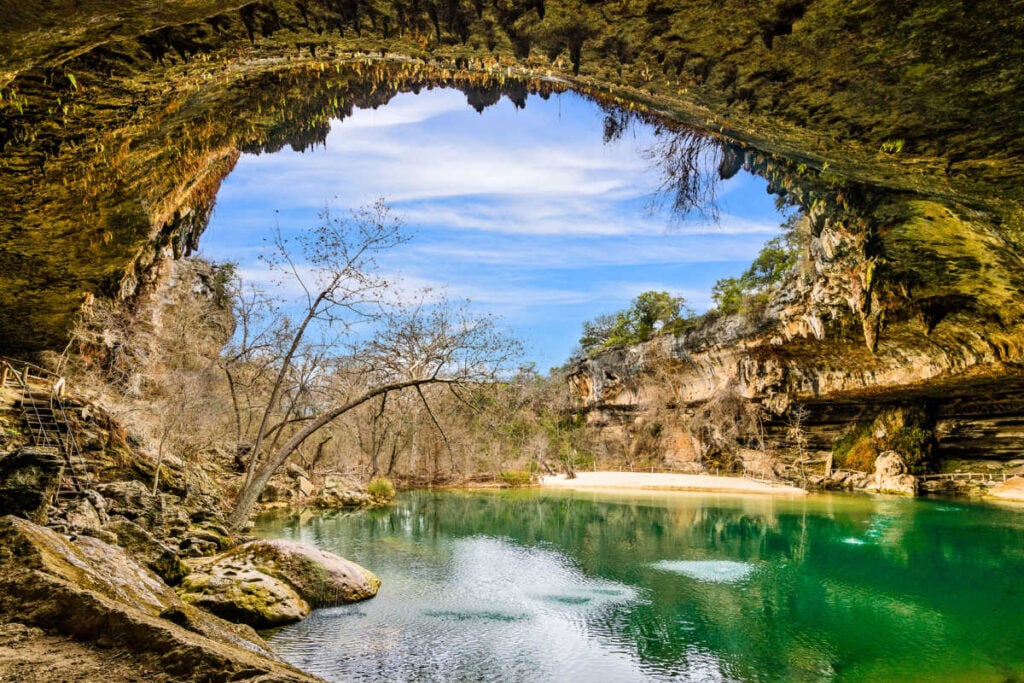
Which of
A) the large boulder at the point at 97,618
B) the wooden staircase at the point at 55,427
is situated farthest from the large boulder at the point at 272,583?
the large boulder at the point at 97,618

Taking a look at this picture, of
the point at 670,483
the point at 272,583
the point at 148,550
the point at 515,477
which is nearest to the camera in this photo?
the point at 148,550

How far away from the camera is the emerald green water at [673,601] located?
5801 millimetres

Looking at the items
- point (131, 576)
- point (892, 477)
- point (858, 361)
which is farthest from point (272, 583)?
point (892, 477)

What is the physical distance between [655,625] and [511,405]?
5.38 m

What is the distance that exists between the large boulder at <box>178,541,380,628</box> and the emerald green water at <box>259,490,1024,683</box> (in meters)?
0.30

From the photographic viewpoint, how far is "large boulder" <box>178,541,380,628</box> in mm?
6449

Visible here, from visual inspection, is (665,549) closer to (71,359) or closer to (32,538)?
(32,538)

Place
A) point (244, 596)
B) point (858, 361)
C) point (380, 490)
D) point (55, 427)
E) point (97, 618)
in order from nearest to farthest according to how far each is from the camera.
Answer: point (97, 618)
point (244, 596)
point (55, 427)
point (380, 490)
point (858, 361)

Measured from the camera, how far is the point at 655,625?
7039mm

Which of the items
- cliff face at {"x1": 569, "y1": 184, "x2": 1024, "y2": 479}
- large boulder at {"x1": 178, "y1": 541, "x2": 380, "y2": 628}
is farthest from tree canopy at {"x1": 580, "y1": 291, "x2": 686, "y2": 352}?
large boulder at {"x1": 178, "y1": 541, "x2": 380, "y2": 628}

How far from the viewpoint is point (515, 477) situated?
2625cm

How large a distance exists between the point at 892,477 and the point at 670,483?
8818mm

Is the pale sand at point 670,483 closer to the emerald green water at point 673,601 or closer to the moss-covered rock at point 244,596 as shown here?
the emerald green water at point 673,601

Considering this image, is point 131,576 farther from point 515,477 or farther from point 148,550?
point 515,477
